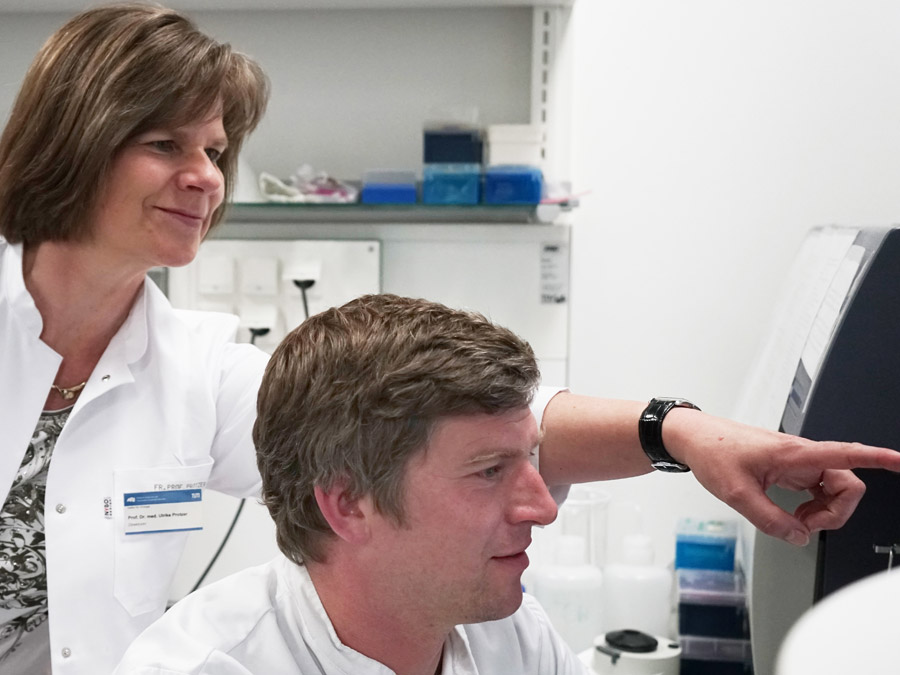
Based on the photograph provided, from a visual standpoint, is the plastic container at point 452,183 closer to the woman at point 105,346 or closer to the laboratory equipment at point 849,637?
the woman at point 105,346

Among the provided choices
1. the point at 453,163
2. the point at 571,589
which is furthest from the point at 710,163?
the point at 571,589

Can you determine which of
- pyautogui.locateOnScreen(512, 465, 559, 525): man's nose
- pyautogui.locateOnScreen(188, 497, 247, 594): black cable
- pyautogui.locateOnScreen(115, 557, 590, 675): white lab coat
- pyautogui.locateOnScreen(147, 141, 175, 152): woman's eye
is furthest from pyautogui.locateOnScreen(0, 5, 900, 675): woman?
pyautogui.locateOnScreen(188, 497, 247, 594): black cable

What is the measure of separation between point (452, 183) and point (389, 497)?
38.9 inches

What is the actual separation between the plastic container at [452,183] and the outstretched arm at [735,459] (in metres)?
0.77

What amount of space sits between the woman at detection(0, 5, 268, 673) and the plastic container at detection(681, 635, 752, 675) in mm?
717

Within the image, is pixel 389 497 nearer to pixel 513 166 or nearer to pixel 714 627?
pixel 714 627

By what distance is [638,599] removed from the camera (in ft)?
5.50

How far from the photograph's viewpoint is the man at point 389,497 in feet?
3.15

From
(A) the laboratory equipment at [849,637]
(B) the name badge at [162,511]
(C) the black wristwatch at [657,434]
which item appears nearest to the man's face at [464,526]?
(C) the black wristwatch at [657,434]

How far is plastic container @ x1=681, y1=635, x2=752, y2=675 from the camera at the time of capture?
4.82 feet

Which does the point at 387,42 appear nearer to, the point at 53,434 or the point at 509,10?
the point at 509,10

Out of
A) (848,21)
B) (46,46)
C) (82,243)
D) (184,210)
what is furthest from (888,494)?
(848,21)

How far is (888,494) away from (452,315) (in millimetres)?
443

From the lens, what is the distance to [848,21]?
196 cm
